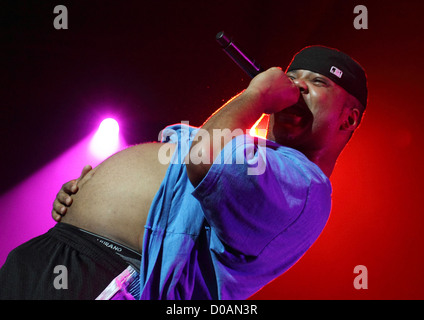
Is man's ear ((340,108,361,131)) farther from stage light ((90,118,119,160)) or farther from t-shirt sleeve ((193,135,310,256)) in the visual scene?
stage light ((90,118,119,160))

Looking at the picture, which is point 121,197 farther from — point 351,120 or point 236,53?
point 351,120

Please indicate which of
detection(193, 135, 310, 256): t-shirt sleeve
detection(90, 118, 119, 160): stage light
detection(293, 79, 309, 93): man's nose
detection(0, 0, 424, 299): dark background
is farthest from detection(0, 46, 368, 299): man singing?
detection(90, 118, 119, 160): stage light

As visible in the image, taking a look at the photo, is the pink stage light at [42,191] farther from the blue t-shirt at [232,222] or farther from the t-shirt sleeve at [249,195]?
the t-shirt sleeve at [249,195]

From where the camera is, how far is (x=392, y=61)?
2.04 m

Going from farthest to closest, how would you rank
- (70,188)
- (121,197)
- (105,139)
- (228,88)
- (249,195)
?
(228,88) < (105,139) < (70,188) < (121,197) < (249,195)

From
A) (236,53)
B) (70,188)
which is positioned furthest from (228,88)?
(70,188)

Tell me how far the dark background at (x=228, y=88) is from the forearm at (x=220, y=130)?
4.63 ft

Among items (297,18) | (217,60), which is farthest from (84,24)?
(297,18)

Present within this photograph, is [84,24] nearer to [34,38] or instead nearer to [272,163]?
[34,38]

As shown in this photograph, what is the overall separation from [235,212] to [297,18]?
2502 millimetres

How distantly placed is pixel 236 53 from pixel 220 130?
0.46 metres

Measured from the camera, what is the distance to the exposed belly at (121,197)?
0.93 meters

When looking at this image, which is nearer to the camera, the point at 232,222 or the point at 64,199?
the point at 232,222

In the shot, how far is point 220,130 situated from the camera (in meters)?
0.75
